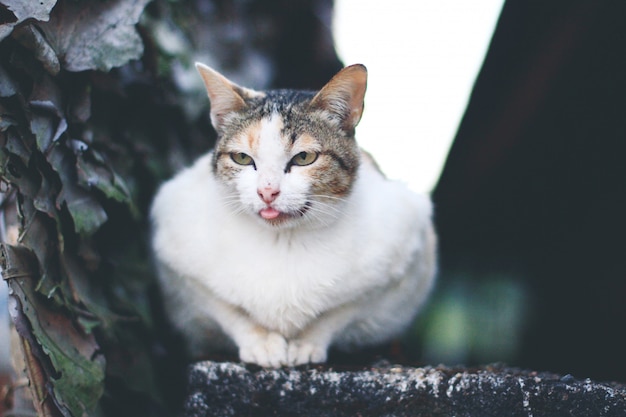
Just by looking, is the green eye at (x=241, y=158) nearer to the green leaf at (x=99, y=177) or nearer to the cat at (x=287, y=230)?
the cat at (x=287, y=230)

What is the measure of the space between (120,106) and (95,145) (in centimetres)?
31

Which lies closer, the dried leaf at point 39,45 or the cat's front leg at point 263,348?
the dried leaf at point 39,45

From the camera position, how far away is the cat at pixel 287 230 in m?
2.29

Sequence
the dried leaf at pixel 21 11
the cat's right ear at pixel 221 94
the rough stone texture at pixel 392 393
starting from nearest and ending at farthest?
1. the rough stone texture at pixel 392 393
2. the dried leaf at pixel 21 11
3. the cat's right ear at pixel 221 94

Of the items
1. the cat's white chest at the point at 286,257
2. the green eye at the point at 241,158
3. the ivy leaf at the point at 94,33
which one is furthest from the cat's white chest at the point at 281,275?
the ivy leaf at the point at 94,33

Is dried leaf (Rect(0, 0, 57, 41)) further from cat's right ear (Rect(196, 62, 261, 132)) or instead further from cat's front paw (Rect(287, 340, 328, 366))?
cat's front paw (Rect(287, 340, 328, 366))

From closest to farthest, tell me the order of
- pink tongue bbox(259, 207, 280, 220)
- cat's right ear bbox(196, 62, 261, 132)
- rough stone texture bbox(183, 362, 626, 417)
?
rough stone texture bbox(183, 362, 626, 417), pink tongue bbox(259, 207, 280, 220), cat's right ear bbox(196, 62, 261, 132)

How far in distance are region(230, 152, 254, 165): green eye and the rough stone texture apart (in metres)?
0.70

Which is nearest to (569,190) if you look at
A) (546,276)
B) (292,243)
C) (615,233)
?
(615,233)

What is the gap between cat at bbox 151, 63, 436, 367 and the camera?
2.29m

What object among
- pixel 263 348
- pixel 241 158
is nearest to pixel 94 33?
pixel 241 158

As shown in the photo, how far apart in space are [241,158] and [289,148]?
0.20 metres

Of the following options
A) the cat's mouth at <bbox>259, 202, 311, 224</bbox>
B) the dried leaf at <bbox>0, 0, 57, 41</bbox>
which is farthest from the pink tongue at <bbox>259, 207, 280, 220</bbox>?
the dried leaf at <bbox>0, 0, 57, 41</bbox>

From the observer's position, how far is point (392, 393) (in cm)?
201
